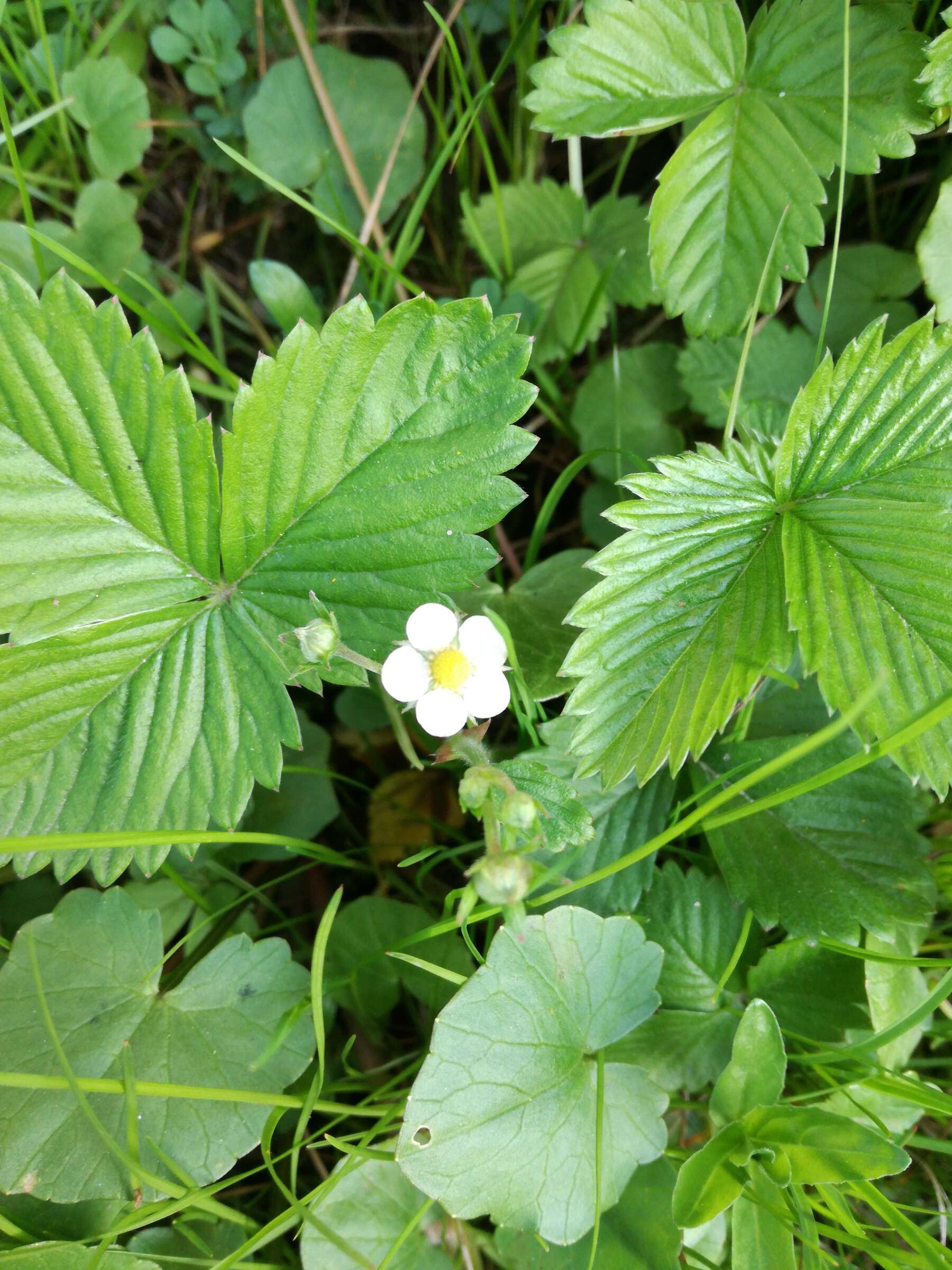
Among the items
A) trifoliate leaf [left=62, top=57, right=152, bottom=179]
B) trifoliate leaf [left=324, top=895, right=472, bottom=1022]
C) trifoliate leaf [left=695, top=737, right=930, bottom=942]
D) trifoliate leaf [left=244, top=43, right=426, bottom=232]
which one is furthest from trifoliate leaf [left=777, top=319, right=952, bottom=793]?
trifoliate leaf [left=62, top=57, right=152, bottom=179]

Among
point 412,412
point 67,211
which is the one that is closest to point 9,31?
point 67,211

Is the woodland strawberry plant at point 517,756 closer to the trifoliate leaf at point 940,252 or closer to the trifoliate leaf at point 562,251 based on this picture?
the trifoliate leaf at point 940,252

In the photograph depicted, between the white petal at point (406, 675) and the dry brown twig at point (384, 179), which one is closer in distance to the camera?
the white petal at point (406, 675)

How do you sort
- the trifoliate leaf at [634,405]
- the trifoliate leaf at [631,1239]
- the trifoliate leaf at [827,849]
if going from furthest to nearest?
the trifoliate leaf at [634,405], the trifoliate leaf at [827,849], the trifoliate leaf at [631,1239]

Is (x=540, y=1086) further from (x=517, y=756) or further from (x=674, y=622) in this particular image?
(x=674, y=622)

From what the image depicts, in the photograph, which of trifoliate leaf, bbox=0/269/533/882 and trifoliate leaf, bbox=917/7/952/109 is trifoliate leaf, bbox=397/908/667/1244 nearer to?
trifoliate leaf, bbox=0/269/533/882

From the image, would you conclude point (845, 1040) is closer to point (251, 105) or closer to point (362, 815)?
point (362, 815)

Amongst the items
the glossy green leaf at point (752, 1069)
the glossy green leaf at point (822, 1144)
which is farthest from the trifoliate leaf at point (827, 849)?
the glossy green leaf at point (822, 1144)
